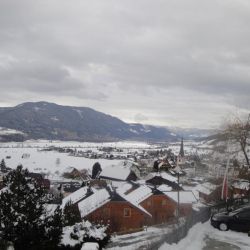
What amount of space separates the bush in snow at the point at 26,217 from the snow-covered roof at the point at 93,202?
23.1m

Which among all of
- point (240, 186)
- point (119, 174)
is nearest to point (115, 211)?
point (240, 186)

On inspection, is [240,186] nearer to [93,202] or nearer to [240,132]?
[240,132]

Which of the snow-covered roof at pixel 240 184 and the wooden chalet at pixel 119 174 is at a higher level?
the snow-covered roof at pixel 240 184

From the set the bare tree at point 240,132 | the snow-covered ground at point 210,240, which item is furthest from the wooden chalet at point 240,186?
the snow-covered ground at point 210,240

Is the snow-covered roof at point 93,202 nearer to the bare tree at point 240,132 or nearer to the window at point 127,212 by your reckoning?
the window at point 127,212

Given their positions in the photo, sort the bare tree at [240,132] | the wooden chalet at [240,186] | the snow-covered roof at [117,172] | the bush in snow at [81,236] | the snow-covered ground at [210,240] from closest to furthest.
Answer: the bush in snow at [81,236] < the snow-covered ground at [210,240] < the bare tree at [240,132] < the wooden chalet at [240,186] < the snow-covered roof at [117,172]

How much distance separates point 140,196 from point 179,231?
33.7 m

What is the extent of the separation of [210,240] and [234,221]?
228cm

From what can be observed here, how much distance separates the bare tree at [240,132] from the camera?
1204 inches

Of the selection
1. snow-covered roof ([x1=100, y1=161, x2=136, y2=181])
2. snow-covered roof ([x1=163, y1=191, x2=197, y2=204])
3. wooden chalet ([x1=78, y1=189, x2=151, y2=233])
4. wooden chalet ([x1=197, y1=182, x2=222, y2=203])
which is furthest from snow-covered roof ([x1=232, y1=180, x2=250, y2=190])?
snow-covered roof ([x1=100, y1=161, x2=136, y2=181])

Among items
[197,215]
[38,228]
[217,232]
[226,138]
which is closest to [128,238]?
[197,215]

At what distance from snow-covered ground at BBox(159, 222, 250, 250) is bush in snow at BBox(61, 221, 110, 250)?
8.45 feet

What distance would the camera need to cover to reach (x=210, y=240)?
60.4 feet

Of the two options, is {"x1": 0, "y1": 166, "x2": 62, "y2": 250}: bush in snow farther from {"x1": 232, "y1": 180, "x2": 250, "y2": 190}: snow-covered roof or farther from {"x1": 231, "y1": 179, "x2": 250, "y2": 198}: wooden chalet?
{"x1": 232, "y1": 180, "x2": 250, "y2": 190}: snow-covered roof
